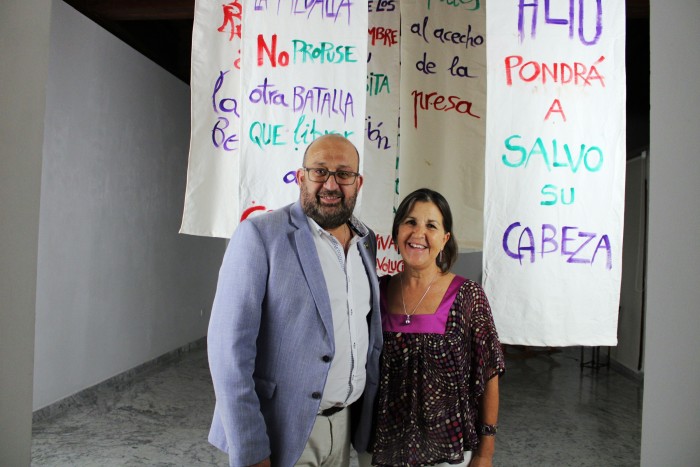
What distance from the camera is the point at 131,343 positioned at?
530 centimetres

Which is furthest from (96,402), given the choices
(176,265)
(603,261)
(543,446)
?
(603,261)

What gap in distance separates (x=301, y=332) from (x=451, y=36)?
2.24m

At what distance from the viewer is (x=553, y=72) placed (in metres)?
2.20

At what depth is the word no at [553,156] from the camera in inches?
86.4

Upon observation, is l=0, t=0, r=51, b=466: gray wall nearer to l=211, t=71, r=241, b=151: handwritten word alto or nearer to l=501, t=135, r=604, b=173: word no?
l=211, t=71, r=241, b=151: handwritten word alto

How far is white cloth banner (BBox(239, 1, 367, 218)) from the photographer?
2.38 meters

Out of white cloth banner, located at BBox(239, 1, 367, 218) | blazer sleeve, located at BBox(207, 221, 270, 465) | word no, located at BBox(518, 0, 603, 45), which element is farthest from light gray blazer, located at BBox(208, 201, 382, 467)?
word no, located at BBox(518, 0, 603, 45)

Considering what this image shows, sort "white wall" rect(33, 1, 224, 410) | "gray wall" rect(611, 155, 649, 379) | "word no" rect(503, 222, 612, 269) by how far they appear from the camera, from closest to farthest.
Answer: "word no" rect(503, 222, 612, 269), "white wall" rect(33, 1, 224, 410), "gray wall" rect(611, 155, 649, 379)

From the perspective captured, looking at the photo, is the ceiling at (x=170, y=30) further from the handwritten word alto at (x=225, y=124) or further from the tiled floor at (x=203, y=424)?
the tiled floor at (x=203, y=424)

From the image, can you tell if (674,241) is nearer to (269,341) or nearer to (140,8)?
(269,341)

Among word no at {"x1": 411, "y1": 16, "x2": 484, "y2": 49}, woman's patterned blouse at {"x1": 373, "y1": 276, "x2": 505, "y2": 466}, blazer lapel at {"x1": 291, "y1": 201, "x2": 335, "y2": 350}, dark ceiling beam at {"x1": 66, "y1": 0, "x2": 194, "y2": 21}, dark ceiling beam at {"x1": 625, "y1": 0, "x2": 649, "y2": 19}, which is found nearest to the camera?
blazer lapel at {"x1": 291, "y1": 201, "x2": 335, "y2": 350}

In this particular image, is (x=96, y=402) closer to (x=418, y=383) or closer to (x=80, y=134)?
(x=80, y=134)

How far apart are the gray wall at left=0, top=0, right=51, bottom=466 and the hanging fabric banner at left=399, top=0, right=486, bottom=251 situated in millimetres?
2166

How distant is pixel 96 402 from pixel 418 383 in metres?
3.79
